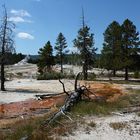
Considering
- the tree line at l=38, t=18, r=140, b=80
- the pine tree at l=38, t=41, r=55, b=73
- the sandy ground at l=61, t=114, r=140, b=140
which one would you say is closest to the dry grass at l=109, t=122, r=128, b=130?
the sandy ground at l=61, t=114, r=140, b=140

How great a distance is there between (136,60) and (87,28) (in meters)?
8.71

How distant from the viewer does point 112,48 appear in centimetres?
6450

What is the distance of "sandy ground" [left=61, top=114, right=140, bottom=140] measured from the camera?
14703mm

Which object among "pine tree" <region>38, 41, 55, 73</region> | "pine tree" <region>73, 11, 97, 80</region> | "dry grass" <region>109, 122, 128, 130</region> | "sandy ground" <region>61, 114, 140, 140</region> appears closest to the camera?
"sandy ground" <region>61, 114, 140, 140</region>

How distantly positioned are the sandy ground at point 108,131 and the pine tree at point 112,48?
39899mm

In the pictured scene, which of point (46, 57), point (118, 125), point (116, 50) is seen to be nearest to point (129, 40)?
point (116, 50)

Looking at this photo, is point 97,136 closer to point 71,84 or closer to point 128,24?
point 71,84

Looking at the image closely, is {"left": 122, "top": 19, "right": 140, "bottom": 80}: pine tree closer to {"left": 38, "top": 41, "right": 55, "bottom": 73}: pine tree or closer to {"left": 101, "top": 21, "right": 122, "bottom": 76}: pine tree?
{"left": 101, "top": 21, "right": 122, "bottom": 76}: pine tree

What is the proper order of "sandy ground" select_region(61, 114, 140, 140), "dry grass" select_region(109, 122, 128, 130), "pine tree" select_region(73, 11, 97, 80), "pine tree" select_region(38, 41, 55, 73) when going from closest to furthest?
"sandy ground" select_region(61, 114, 140, 140) → "dry grass" select_region(109, 122, 128, 130) → "pine tree" select_region(73, 11, 97, 80) → "pine tree" select_region(38, 41, 55, 73)

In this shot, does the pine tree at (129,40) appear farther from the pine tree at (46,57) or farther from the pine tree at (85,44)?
the pine tree at (46,57)

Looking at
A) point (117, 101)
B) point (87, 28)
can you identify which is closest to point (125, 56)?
point (87, 28)

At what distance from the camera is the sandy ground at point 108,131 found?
1470cm

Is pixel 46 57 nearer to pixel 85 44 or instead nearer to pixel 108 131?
pixel 85 44

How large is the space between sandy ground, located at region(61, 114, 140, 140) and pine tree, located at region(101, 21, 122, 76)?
131ft
